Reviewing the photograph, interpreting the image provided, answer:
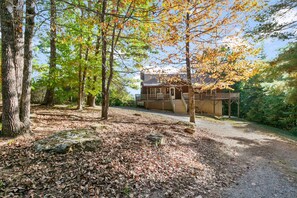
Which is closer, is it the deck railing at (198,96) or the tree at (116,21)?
the tree at (116,21)

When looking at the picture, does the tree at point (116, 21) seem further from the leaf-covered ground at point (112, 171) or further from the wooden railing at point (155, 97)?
the wooden railing at point (155, 97)

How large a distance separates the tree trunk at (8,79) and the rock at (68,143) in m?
1.19

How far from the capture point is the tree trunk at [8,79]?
4.93 m

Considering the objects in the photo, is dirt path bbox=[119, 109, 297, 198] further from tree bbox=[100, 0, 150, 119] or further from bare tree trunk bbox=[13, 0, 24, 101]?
bare tree trunk bbox=[13, 0, 24, 101]

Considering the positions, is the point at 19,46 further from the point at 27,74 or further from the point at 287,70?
the point at 287,70

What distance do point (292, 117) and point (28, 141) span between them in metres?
21.4

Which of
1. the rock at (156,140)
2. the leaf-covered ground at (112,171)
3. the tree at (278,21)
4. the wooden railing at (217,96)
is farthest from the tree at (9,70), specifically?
the wooden railing at (217,96)

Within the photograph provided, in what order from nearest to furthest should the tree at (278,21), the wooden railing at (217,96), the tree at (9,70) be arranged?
the tree at (9,70), the tree at (278,21), the wooden railing at (217,96)

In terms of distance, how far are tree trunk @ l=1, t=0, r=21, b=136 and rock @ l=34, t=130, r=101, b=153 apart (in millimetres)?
1186

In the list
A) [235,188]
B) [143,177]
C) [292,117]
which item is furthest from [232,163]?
[292,117]

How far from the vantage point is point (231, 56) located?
10.1 metres

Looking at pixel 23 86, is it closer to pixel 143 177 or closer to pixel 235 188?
pixel 143 177

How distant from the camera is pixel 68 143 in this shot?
4.57 m

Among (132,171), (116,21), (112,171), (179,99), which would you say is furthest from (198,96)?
(112,171)
